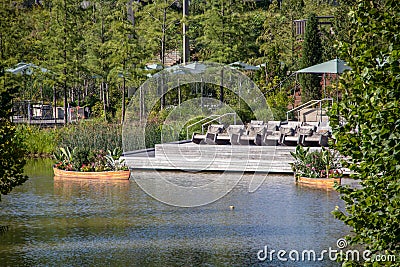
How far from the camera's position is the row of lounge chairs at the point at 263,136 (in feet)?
63.0

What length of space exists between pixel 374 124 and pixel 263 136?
49.6ft

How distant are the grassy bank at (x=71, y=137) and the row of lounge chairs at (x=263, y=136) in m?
2.49

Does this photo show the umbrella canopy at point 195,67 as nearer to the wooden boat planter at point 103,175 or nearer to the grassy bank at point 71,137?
the grassy bank at point 71,137

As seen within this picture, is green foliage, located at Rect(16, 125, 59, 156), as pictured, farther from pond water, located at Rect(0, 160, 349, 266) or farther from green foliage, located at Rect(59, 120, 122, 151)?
pond water, located at Rect(0, 160, 349, 266)

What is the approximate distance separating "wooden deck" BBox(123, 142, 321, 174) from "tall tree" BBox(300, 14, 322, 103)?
12.6m

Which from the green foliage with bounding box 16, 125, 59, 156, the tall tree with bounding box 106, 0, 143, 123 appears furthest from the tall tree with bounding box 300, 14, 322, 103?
the green foliage with bounding box 16, 125, 59, 156

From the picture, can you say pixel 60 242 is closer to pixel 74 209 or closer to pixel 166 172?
pixel 74 209

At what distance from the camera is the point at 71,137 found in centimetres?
1916

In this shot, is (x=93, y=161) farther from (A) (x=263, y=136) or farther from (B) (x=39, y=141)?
(B) (x=39, y=141)

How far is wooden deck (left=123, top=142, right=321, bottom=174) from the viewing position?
1847 centimetres

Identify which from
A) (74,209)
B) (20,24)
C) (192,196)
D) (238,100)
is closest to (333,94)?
(238,100)

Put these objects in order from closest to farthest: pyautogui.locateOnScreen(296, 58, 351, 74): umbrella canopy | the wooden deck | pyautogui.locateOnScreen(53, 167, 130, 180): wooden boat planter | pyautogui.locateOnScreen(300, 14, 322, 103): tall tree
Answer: pyautogui.locateOnScreen(53, 167, 130, 180): wooden boat planter < the wooden deck < pyautogui.locateOnScreen(296, 58, 351, 74): umbrella canopy < pyautogui.locateOnScreen(300, 14, 322, 103): tall tree

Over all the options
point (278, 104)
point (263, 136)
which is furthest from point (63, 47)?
point (263, 136)

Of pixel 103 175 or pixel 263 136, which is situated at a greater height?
pixel 263 136
